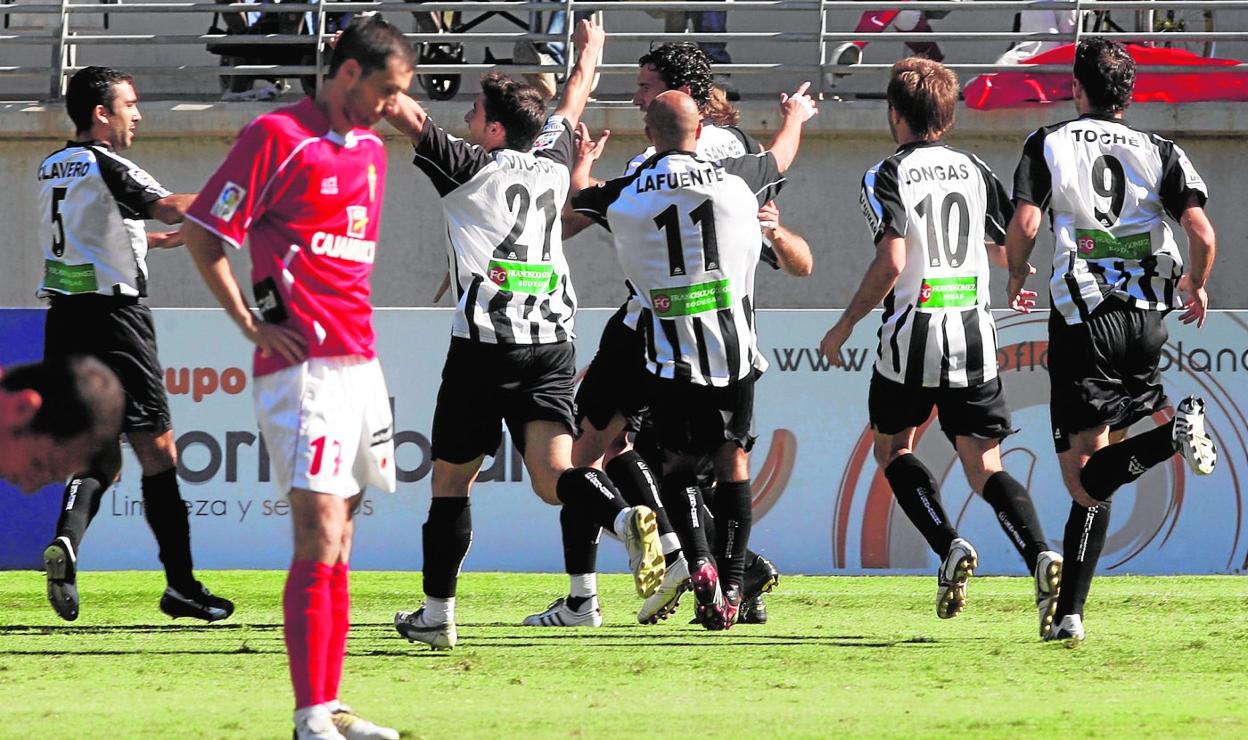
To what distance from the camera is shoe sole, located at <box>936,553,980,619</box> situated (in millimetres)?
6504

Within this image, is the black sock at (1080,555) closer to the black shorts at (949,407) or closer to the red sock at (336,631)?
the black shorts at (949,407)

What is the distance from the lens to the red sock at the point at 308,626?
14.3ft

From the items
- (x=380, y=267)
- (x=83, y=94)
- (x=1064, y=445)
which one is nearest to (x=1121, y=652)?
(x=1064, y=445)

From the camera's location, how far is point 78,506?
720 cm

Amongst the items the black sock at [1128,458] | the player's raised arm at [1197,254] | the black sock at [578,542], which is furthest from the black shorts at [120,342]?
the player's raised arm at [1197,254]

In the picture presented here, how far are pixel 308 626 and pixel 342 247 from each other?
1.02 m

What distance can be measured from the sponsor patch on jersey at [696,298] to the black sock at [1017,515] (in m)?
1.29

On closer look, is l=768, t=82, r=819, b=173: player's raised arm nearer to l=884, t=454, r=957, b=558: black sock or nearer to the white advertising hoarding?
l=884, t=454, r=957, b=558: black sock

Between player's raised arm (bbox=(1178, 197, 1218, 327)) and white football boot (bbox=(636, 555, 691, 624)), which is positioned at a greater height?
player's raised arm (bbox=(1178, 197, 1218, 327))

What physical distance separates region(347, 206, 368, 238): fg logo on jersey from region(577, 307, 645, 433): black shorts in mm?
2387

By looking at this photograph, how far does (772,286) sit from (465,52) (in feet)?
13.8

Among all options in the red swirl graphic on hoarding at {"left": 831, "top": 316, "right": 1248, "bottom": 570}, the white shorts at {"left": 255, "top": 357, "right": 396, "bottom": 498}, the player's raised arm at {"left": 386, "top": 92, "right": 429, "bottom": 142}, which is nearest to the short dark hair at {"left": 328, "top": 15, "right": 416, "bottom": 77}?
the white shorts at {"left": 255, "top": 357, "right": 396, "bottom": 498}

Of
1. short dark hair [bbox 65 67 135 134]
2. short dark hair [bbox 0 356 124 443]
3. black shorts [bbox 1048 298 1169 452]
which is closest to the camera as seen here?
short dark hair [bbox 0 356 124 443]

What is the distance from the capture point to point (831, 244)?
47.4ft
